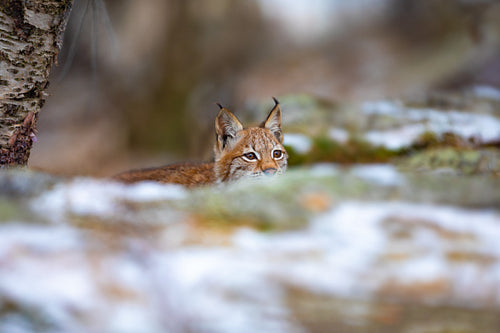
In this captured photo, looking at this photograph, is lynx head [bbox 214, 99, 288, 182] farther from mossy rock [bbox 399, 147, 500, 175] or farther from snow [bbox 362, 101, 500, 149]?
snow [bbox 362, 101, 500, 149]

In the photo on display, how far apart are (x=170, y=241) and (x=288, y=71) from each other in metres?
8.35

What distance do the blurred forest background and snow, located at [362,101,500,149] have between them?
8.45 ft

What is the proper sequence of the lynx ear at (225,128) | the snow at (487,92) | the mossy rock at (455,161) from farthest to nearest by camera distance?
the snow at (487,92) → the mossy rock at (455,161) → the lynx ear at (225,128)

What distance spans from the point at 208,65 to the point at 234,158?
6.97 metres

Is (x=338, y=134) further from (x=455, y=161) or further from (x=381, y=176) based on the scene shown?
(x=381, y=176)

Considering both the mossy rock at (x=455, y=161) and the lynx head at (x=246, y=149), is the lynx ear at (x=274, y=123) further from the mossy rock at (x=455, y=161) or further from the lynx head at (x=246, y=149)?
the mossy rock at (x=455, y=161)

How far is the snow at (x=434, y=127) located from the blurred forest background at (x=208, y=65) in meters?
2.58

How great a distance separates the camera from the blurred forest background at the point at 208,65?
28.4 ft

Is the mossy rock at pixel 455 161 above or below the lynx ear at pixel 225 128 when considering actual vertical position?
above

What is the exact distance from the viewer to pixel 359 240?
1709mm

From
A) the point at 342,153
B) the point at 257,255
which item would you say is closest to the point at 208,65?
the point at 342,153

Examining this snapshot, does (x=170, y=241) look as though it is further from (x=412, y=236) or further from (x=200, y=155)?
(x=200, y=155)

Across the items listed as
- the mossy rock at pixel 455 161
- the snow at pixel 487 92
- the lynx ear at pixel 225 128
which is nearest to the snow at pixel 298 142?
the mossy rock at pixel 455 161

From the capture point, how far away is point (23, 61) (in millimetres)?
2959
